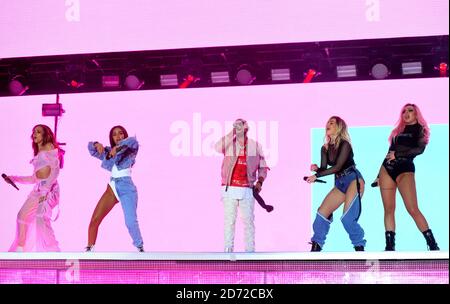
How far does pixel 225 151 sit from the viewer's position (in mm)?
5836

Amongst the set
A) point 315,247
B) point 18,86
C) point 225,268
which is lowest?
point 225,268

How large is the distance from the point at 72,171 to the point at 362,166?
2055 mm

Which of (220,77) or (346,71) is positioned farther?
(220,77)

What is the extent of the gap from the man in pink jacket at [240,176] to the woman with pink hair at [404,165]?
0.85 metres

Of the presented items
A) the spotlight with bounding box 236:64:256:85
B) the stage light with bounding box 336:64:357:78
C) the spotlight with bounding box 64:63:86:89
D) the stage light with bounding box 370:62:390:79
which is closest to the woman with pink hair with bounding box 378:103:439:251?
the stage light with bounding box 370:62:390:79

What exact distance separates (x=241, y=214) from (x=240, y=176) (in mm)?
266

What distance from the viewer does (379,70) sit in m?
5.80

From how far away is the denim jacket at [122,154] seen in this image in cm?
595

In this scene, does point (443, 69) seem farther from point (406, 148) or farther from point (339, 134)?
point (339, 134)

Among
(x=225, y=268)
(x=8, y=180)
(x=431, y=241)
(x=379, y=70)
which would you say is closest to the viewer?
(x=431, y=241)

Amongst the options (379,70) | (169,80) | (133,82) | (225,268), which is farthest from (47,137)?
(379,70)
